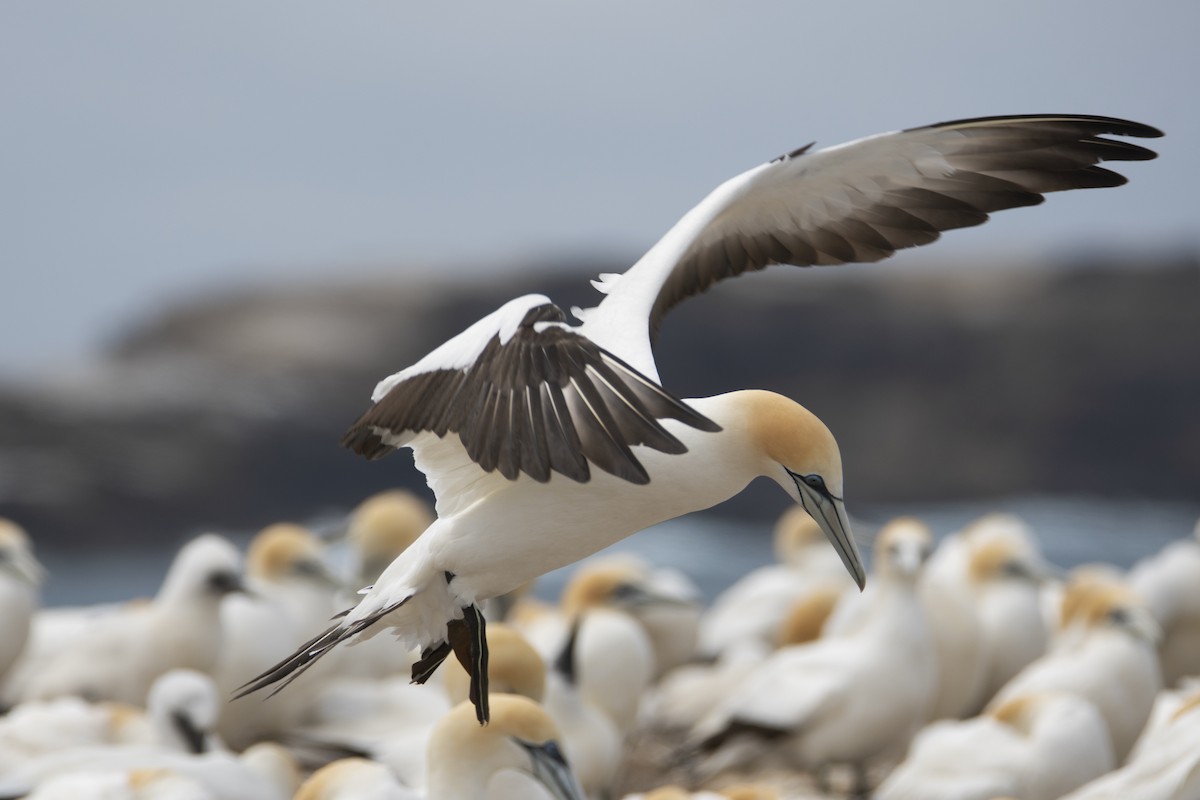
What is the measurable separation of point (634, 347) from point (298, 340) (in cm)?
2073

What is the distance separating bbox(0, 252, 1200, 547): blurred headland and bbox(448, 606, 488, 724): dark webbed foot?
1766 cm

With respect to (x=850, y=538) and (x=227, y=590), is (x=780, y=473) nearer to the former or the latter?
(x=850, y=538)

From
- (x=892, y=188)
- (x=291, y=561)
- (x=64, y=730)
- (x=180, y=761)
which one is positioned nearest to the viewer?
(x=892, y=188)

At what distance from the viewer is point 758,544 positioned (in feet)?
72.8

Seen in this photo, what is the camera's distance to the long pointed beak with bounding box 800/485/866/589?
124 inches

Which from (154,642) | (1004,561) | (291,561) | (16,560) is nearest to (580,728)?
(154,642)

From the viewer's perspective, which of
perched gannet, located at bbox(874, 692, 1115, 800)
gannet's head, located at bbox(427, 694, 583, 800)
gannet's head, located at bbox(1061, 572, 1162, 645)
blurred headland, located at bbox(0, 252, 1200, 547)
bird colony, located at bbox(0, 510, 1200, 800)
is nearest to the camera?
gannet's head, located at bbox(427, 694, 583, 800)

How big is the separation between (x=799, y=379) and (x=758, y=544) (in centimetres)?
243

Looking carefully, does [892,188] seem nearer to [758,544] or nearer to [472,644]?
[472,644]

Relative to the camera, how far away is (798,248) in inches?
171

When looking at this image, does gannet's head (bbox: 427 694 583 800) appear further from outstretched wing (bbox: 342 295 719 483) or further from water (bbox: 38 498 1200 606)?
water (bbox: 38 498 1200 606)

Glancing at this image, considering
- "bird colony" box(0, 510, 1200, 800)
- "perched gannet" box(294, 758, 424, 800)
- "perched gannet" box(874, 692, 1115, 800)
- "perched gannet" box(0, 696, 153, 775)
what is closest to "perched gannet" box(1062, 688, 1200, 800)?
"bird colony" box(0, 510, 1200, 800)

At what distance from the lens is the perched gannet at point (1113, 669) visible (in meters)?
6.08

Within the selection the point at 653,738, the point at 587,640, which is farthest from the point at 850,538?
the point at 653,738
